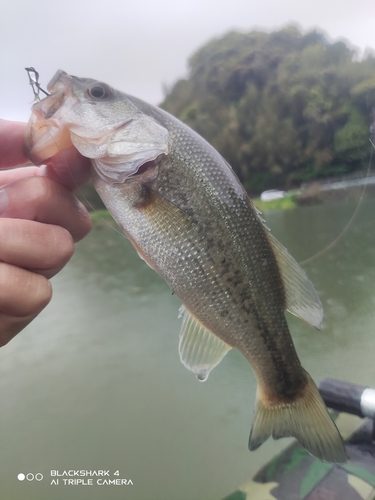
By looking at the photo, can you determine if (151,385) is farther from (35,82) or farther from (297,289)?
(35,82)

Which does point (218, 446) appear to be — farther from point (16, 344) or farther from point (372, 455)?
point (16, 344)

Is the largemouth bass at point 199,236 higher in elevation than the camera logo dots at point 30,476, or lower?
higher

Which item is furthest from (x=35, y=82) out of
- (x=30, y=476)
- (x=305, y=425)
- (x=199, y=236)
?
(x=30, y=476)

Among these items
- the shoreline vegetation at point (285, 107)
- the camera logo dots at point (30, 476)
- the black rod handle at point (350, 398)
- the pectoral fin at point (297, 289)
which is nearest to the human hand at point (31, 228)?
the pectoral fin at point (297, 289)

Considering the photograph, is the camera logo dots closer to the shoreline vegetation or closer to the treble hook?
the shoreline vegetation

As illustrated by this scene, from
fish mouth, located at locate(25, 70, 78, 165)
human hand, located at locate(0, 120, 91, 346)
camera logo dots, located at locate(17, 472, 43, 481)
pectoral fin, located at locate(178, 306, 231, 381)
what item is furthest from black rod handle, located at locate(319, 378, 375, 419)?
camera logo dots, located at locate(17, 472, 43, 481)

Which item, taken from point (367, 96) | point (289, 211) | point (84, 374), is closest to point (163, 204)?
point (289, 211)

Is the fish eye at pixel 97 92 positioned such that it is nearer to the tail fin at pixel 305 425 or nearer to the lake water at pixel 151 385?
the tail fin at pixel 305 425
